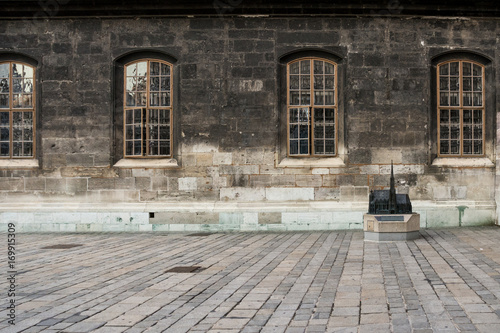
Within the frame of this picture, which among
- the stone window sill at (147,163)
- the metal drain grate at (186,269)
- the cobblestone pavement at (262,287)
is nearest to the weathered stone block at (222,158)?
the stone window sill at (147,163)

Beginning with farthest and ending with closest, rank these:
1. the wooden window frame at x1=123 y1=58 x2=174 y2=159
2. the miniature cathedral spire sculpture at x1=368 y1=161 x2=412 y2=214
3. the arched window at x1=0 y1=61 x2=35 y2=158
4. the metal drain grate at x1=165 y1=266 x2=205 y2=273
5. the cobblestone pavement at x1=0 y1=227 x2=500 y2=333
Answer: the arched window at x1=0 y1=61 x2=35 y2=158 < the wooden window frame at x1=123 y1=58 x2=174 y2=159 < the miniature cathedral spire sculpture at x1=368 y1=161 x2=412 y2=214 < the metal drain grate at x1=165 y1=266 x2=205 y2=273 < the cobblestone pavement at x1=0 y1=227 x2=500 y2=333

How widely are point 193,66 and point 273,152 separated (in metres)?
2.98

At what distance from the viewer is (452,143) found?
45.3 ft

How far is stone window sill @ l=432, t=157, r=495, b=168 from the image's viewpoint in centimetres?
1352

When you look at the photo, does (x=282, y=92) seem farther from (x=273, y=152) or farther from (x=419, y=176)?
(x=419, y=176)

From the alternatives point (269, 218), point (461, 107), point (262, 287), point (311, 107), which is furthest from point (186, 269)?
point (461, 107)

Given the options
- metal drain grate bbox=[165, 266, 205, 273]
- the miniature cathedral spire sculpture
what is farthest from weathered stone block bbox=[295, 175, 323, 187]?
metal drain grate bbox=[165, 266, 205, 273]

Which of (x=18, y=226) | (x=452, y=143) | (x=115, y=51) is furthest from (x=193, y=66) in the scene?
(x=452, y=143)

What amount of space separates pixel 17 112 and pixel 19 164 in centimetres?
141

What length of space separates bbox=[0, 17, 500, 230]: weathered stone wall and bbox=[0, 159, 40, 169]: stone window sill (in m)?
0.13

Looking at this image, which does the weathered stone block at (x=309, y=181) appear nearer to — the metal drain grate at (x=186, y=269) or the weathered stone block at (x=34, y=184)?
the metal drain grate at (x=186, y=269)

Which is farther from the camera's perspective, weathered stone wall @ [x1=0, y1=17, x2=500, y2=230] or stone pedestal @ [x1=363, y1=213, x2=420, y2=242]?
weathered stone wall @ [x1=0, y1=17, x2=500, y2=230]

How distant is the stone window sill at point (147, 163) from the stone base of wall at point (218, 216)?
962mm

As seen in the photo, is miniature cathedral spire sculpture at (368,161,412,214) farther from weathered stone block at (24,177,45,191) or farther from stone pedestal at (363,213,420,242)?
weathered stone block at (24,177,45,191)
